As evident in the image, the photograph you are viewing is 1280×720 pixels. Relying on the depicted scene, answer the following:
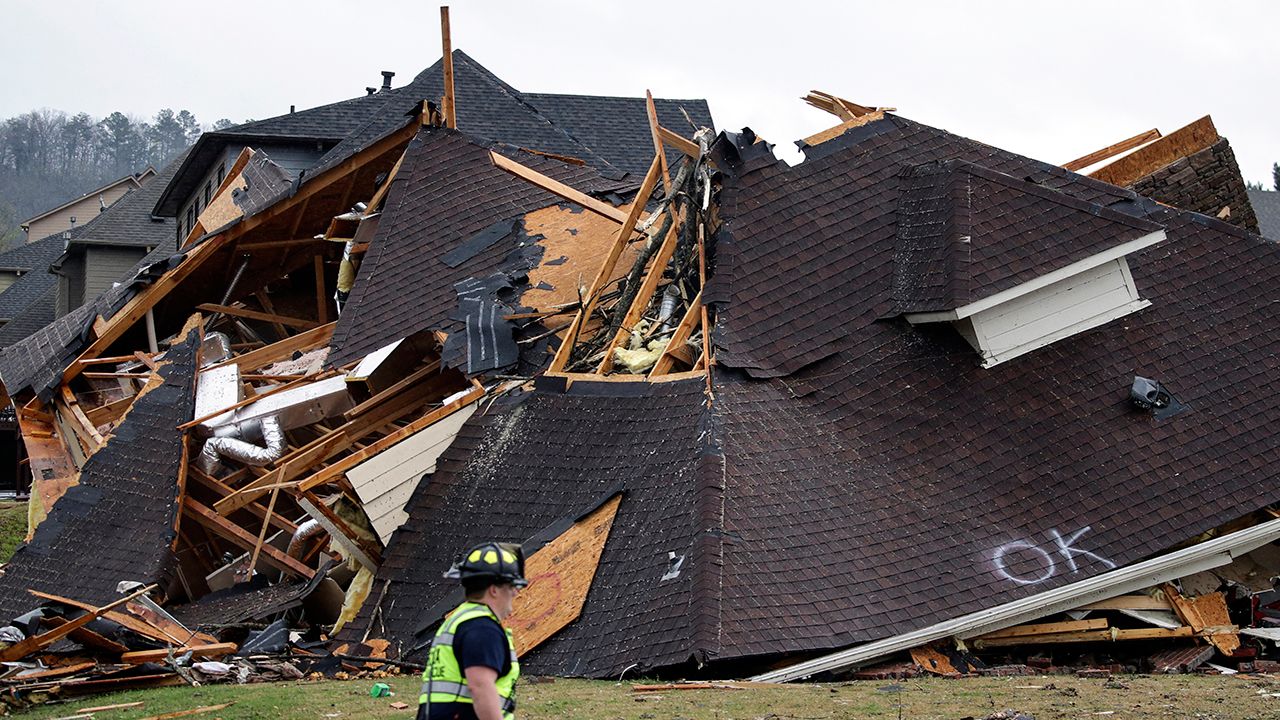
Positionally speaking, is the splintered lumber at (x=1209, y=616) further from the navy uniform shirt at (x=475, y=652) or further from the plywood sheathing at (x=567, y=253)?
the navy uniform shirt at (x=475, y=652)

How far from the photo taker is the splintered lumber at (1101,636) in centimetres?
1084

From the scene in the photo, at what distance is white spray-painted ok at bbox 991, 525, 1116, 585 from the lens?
1091 cm

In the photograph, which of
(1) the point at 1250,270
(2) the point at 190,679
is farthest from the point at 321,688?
(1) the point at 1250,270

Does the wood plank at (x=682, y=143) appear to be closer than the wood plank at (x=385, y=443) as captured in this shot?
No

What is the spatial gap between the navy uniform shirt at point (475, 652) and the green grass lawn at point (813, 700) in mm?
3216

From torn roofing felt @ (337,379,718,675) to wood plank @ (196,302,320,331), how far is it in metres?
6.04

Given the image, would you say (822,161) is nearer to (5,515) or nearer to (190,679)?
(190,679)

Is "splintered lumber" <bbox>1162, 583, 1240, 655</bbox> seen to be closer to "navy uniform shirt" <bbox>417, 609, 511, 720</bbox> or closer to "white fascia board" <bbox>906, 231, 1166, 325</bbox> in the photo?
"white fascia board" <bbox>906, 231, 1166, 325</bbox>

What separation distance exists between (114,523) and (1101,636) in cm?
906

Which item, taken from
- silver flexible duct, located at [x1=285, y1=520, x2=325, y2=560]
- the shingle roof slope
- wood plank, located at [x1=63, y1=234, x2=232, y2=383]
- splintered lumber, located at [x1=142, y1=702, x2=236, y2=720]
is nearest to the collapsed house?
silver flexible duct, located at [x1=285, y1=520, x2=325, y2=560]

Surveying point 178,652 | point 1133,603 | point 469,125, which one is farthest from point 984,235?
point 469,125

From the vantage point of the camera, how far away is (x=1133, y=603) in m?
11.2

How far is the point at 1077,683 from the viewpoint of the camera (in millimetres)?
9375

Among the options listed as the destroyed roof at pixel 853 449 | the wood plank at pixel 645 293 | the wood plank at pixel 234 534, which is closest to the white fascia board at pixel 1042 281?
the destroyed roof at pixel 853 449
